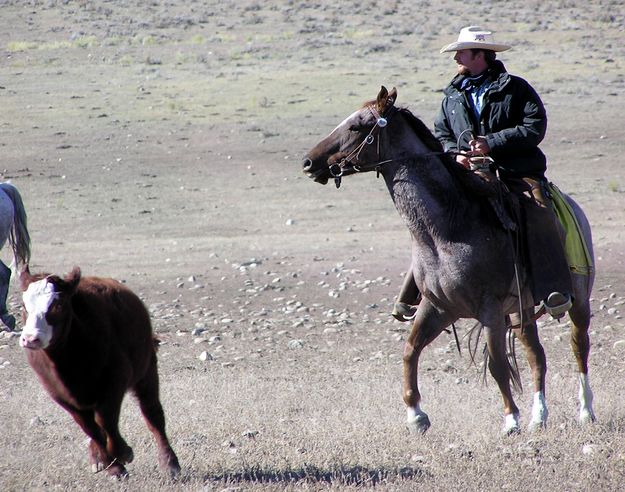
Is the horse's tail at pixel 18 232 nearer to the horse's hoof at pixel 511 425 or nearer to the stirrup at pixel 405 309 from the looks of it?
the stirrup at pixel 405 309

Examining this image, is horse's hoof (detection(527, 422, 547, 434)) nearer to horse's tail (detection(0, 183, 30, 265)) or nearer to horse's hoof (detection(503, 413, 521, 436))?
horse's hoof (detection(503, 413, 521, 436))

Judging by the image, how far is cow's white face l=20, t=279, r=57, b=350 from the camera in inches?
228

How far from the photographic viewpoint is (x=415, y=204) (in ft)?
23.9

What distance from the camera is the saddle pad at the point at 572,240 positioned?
798 cm

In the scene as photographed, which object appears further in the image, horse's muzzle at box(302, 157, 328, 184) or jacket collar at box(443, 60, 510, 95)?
jacket collar at box(443, 60, 510, 95)

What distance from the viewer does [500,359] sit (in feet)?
24.6

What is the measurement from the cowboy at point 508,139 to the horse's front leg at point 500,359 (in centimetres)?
36

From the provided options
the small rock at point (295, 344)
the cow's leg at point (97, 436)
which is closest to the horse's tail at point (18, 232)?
the small rock at point (295, 344)

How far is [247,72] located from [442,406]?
28.0 meters

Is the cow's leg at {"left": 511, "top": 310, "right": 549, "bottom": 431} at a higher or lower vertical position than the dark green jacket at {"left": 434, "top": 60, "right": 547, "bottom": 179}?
lower

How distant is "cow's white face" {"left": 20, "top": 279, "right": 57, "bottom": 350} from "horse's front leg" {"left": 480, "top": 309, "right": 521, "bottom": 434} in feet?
9.89

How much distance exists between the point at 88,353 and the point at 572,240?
378 centimetres

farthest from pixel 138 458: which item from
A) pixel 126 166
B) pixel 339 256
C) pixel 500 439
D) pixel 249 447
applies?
pixel 126 166

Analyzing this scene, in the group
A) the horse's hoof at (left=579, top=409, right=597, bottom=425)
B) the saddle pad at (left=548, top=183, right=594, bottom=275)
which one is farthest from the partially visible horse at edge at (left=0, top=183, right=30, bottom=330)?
the horse's hoof at (left=579, top=409, right=597, bottom=425)
